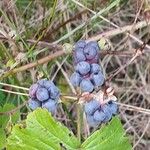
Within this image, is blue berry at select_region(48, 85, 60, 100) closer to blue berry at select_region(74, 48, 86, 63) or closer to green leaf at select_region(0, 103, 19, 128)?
blue berry at select_region(74, 48, 86, 63)

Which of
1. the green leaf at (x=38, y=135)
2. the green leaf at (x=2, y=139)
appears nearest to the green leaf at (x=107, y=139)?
the green leaf at (x=38, y=135)

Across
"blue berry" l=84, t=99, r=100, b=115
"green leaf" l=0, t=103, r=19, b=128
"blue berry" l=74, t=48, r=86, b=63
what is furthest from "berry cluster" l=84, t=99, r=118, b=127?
"green leaf" l=0, t=103, r=19, b=128

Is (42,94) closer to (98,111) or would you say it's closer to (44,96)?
(44,96)

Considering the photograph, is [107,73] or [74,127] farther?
[107,73]

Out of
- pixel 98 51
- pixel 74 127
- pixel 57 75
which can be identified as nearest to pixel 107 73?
pixel 57 75

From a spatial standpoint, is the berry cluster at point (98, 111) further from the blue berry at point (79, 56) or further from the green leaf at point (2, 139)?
the green leaf at point (2, 139)

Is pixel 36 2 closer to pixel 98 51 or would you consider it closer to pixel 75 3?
pixel 75 3

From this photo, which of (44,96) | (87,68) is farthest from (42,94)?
(87,68)

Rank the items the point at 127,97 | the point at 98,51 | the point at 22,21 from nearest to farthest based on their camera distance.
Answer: the point at 98,51, the point at 22,21, the point at 127,97
